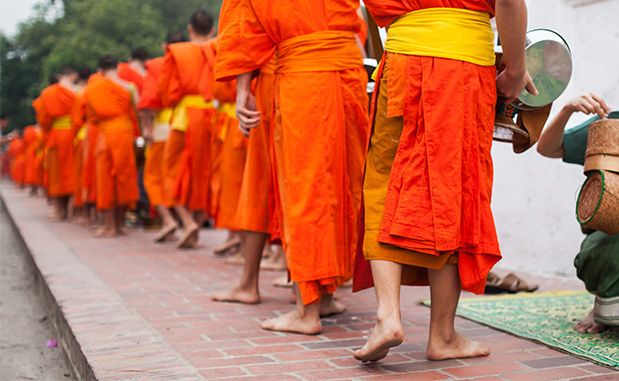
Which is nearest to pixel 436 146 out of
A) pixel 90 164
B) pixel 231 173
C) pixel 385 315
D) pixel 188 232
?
pixel 385 315

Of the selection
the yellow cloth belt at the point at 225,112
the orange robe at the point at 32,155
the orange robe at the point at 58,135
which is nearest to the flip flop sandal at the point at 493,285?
the yellow cloth belt at the point at 225,112

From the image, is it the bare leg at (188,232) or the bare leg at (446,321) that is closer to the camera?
the bare leg at (446,321)

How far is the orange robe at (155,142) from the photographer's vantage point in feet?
28.0

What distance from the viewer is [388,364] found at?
10.7 feet

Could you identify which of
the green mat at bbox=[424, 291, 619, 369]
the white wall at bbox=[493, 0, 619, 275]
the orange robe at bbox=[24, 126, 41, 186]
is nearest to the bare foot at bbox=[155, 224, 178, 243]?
the white wall at bbox=[493, 0, 619, 275]

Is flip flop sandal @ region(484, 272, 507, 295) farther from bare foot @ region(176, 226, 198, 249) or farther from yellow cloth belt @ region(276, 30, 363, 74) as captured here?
bare foot @ region(176, 226, 198, 249)

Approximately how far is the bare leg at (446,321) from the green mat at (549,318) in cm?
40

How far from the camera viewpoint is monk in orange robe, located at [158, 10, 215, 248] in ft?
25.7

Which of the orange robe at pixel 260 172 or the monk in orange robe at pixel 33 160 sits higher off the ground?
the orange robe at pixel 260 172

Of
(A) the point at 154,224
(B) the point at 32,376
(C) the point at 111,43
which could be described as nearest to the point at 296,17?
(B) the point at 32,376

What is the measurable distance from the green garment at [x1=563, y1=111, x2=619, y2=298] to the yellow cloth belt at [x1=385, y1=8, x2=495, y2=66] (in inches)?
31.3

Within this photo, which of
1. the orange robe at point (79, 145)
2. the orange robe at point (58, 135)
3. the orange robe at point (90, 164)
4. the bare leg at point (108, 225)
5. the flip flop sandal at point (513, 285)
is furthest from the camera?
the orange robe at point (58, 135)

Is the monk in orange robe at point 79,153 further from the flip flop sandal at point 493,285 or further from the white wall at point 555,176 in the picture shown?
the flip flop sandal at point 493,285

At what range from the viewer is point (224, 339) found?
3.73 metres
